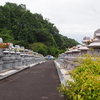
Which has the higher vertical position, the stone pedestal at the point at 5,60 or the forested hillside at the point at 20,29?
the forested hillside at the point at 20,29

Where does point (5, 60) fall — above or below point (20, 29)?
below

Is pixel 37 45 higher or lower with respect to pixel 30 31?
lower

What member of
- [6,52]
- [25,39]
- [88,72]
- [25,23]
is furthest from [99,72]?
[25,23]

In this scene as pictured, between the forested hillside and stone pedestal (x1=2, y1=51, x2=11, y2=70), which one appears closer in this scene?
stone pedestal (x1=2, y1=51, x2=11, y2=70)

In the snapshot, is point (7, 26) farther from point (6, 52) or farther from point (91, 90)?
point (91, 90)

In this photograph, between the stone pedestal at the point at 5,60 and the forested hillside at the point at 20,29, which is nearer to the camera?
the stone pedestal at the point at 5,60

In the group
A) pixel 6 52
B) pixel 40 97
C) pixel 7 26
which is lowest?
pixel 40 97

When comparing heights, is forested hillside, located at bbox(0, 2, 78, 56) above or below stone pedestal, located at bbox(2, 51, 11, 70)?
above

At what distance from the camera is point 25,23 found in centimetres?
6078

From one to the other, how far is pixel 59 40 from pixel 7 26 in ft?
111

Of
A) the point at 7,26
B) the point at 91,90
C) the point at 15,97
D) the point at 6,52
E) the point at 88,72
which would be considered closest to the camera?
the point at 91,90

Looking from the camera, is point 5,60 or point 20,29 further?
point 20,29

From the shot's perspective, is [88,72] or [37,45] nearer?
[88,72]

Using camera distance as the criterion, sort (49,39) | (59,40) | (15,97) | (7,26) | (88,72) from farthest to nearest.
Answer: (59,40)
(49,39)
(7,26)
(15,97)
(88,72)
